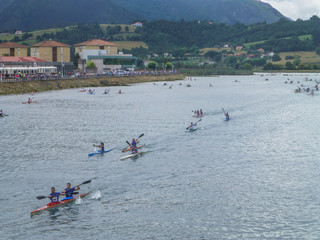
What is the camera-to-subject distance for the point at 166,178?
1519 inches

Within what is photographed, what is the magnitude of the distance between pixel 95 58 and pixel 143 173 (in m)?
157

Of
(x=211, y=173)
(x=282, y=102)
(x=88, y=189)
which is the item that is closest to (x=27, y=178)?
(x=88, y=189)

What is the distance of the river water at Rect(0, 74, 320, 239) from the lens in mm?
29125

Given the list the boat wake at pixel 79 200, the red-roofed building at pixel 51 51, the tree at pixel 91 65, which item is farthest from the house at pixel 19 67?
the boat wake at pixel 79 200

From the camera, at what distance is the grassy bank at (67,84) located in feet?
359

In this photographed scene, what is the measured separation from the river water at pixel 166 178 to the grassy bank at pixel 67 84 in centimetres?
3804

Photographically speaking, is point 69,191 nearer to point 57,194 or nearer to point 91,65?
point 57,194

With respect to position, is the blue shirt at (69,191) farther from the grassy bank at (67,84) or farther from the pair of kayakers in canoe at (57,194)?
the grassy bank at (67,84)

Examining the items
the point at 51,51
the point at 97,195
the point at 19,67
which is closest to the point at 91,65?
the point at 51,51

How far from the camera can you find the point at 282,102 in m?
105

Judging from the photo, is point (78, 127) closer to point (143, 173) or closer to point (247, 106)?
point (143, 173)

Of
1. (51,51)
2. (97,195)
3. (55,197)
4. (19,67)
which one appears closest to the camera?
(55,197)

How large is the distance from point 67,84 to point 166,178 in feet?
323

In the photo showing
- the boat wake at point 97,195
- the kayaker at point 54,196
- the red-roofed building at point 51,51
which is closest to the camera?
the kayaker at point 54,196
